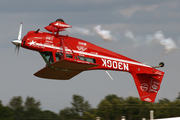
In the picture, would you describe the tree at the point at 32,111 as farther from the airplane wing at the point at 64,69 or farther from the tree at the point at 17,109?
the airplane wing at the point at 64,69

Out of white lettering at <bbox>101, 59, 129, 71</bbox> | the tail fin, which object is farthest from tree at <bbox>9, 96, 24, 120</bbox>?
the tail fin

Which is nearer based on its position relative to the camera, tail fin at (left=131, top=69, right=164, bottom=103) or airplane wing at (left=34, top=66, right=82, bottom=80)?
airplane wing at (left=34, top=66, right=82, bottom=80)

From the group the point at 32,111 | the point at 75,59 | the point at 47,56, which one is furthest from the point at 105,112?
the point at 75,59

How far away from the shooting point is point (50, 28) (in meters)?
15.3

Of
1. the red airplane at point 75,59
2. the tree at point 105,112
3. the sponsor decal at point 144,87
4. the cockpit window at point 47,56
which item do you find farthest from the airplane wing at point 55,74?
the tree at point 105,112

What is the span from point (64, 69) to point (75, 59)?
193 centimetres

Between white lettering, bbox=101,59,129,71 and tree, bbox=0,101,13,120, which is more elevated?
white lettering, bbox=101,59,129,71

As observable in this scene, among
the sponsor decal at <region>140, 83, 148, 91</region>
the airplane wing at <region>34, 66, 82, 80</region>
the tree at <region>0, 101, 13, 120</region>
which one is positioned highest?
the airplane wing at <region>34, 66, 82, 80</region>

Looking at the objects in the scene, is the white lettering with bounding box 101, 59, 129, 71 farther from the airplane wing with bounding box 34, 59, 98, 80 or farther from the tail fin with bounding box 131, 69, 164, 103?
the airplane wing with bounding box 34, 59, 98, 80

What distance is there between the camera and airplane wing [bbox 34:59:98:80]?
1320 cm

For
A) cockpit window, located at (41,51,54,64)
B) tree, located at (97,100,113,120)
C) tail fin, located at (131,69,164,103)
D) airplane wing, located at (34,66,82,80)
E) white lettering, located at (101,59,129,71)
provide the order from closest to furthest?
cockpit window, located at (41,51,54,64) < airplane wing, located at (34,66,82,80) < white lettering, located at (101,59,129,71) < tail fin, located at (131,69,164,103) < tree, located at (97,100,113,120)

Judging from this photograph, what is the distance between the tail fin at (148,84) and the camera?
54.5 ft

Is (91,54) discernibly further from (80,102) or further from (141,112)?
(141,112)

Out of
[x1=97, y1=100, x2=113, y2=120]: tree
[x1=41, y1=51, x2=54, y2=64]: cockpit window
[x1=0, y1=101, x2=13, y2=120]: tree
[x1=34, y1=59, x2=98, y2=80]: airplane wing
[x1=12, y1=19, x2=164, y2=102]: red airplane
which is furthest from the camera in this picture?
[x1=97, y1=100, x2=113, y2=120]: tree
